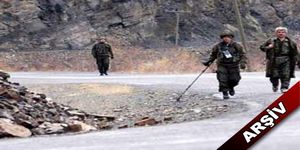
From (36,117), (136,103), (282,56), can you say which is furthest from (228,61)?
(36,117)

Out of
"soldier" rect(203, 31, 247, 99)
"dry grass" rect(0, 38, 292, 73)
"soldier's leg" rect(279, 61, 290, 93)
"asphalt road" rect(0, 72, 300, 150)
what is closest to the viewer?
"asphalt road" rect(0, 72, 300, 150)

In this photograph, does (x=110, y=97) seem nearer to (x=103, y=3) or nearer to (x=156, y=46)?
(x=156, y=46)

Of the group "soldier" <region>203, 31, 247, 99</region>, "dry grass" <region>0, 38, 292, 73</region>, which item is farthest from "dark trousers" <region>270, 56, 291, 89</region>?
"dry grass" <region>0, 38, 292, 73</region>

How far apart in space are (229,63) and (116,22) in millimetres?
25479

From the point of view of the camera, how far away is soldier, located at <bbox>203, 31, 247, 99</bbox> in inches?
564

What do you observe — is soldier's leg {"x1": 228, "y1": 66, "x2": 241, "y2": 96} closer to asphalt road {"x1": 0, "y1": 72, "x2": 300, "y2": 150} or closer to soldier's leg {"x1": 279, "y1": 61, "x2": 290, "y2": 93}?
soldier's leg {"x1": 279, "y1": 61, "x2": 290, "y2": 93}

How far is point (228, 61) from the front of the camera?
14.4 metres

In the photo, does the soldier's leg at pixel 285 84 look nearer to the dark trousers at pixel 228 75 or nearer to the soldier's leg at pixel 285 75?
the soldier's leg at pixel 285 75

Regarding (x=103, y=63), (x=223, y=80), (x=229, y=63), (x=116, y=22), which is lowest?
(x=223, y=80)

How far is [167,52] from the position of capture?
118 ft

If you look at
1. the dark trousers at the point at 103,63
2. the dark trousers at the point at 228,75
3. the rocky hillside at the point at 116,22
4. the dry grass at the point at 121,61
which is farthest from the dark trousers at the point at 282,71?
the rocky hillside at the point at 116,22

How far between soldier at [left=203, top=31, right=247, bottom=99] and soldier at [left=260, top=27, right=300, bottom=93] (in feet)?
2.53

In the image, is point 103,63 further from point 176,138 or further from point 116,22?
point 176,138

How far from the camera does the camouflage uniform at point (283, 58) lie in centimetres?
1450
